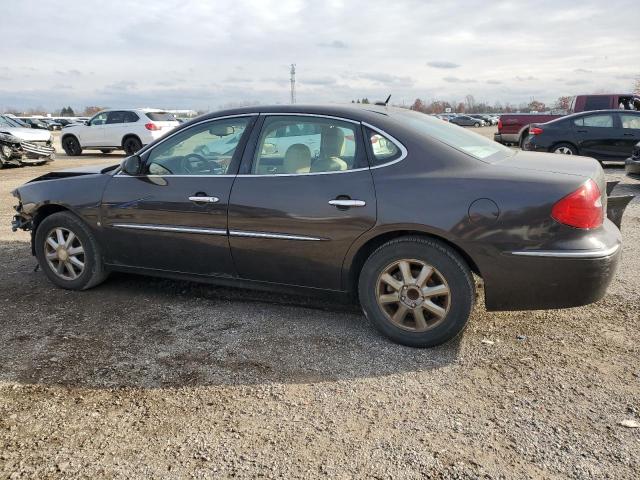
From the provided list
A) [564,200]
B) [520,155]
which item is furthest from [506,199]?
[520,155]

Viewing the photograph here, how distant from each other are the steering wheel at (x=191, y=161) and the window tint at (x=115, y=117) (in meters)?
14.9

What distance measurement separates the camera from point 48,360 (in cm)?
344

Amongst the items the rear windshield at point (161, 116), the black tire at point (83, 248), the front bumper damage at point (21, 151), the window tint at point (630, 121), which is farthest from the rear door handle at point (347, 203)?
the rear windshield at point (161, 116)

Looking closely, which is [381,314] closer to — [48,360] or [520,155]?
[520,155]

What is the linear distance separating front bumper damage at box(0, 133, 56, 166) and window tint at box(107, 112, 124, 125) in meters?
2.98

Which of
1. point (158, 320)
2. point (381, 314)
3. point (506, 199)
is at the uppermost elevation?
point (506, 199)

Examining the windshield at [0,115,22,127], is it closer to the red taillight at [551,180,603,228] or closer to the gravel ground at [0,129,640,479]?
the gravel ground at [0,129,640,479]

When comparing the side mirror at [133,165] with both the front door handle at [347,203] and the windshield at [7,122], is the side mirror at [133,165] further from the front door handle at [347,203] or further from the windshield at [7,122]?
the windshield at [7,122]

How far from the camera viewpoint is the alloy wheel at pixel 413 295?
3.39m

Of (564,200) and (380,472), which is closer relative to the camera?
(380,472)

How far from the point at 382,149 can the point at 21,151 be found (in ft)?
46.2

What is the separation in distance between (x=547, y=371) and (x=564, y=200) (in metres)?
1.03

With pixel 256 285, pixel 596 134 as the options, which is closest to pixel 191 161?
pixel 256 285

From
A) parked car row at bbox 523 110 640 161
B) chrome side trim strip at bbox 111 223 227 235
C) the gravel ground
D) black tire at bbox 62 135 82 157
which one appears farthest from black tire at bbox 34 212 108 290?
black tire at bbox 62 135 82 157
